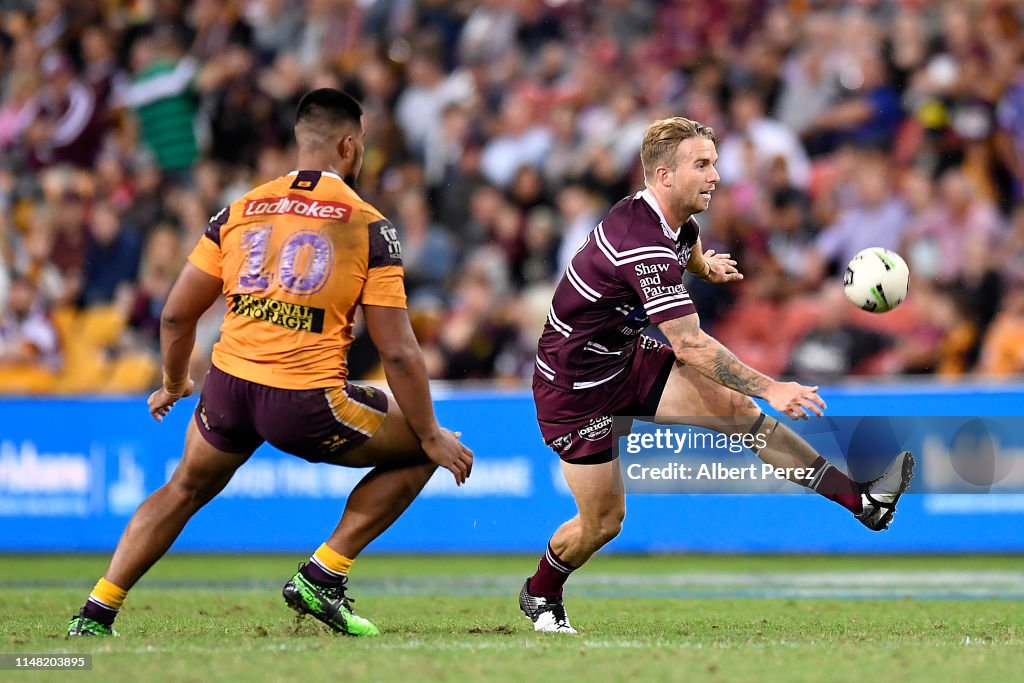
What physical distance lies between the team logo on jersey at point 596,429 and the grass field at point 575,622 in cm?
99

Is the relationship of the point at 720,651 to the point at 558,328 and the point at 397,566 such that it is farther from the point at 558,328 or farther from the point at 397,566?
the point at 397,566

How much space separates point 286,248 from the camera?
6965 mm

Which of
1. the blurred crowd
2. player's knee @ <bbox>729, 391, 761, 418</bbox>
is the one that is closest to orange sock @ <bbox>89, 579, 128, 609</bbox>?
player's knee @ <bbox>729, 391, 761, 418</bbox>

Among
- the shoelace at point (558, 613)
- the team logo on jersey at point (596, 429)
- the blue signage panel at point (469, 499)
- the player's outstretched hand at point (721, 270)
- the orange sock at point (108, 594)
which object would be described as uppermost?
the player's outstretched hand at point (721, 270)

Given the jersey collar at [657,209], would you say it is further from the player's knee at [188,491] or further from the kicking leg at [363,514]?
the player's knee at [188,491]

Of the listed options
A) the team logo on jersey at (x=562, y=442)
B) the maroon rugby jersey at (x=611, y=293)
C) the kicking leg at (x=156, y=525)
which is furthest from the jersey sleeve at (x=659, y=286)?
the kicking leg at (x=156, y=525)

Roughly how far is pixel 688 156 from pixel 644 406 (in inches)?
50.7

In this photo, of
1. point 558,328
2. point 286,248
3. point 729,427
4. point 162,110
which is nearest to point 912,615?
point 729,427

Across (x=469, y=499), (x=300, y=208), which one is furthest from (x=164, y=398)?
(x=469, y=499)

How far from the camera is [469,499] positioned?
12930mm

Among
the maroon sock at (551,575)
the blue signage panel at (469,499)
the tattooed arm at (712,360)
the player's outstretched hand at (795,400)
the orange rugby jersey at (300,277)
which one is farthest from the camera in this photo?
the blue signage panel at (469,499)

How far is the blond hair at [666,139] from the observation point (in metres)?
7.61

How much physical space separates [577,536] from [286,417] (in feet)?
5.58

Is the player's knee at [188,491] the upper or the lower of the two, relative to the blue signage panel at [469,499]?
upper
